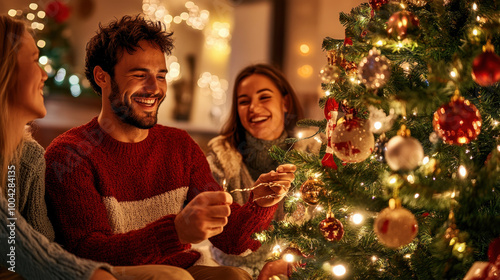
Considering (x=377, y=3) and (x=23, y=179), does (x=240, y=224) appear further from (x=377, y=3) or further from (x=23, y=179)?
(x=377, y=3)

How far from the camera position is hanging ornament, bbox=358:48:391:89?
837 millimetres

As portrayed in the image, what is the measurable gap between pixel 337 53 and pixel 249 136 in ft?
2.28

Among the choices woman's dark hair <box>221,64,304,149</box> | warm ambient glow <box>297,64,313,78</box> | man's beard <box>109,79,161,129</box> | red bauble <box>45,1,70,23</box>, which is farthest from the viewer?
warm ambient glow <box>297,64,313,78</box>

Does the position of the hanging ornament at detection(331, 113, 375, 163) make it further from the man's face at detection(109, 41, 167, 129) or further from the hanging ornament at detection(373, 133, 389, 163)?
the man's face at detection(109, 41, 167, 129)

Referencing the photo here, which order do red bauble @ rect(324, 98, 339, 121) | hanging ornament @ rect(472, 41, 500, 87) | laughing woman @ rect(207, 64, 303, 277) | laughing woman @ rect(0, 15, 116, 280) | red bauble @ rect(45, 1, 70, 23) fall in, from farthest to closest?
red bauble @ rect(45, 1, 70, 23) < laughing woman @ rect(207, 64, 303, 277) < red bauble @ rect(324, 98, 339, 121) < laughing woman @ rect(0, 15, 116, 280) < hanging ornament @ rect(472, 41, 500, 87)

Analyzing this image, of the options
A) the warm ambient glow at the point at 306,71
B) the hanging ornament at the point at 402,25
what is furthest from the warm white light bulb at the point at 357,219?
the warm ambient glow at the point at 306,71

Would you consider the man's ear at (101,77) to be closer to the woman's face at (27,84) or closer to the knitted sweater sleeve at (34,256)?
the woman's face at (27,84)

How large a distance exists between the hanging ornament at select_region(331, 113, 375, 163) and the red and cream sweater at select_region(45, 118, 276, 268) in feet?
1.39

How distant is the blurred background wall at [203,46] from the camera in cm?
346

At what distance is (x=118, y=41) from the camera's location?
1278mm

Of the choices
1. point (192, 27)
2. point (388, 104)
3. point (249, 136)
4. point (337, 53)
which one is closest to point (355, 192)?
point (388, 104)

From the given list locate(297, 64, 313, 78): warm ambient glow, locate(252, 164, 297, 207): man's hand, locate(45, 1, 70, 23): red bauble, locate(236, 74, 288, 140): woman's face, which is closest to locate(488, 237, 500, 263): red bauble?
locate(252, 164, 297, 207): man's hand

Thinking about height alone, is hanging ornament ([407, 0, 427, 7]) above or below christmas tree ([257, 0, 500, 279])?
above

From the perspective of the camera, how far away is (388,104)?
0.83m
